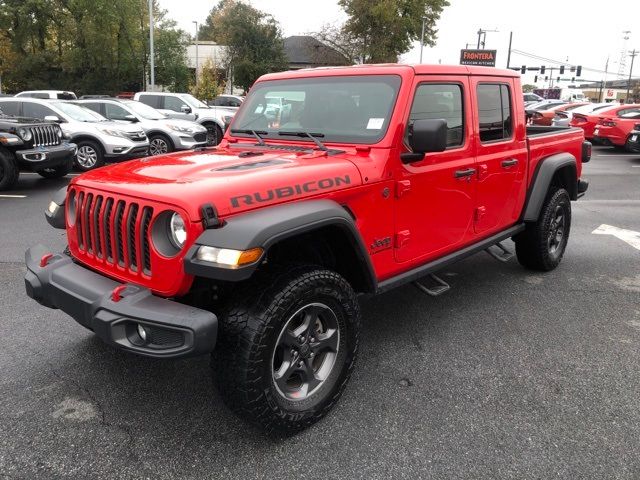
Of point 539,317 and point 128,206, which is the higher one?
point 128,206

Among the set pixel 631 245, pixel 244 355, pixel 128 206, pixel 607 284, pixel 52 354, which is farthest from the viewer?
pixel 631 245

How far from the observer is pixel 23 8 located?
37.5 meters

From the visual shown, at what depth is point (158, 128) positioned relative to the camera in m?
13.5

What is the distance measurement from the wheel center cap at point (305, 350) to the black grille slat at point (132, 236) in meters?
0.91

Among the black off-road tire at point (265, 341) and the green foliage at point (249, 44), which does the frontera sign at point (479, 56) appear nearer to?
the green foliage at point (249, 44)

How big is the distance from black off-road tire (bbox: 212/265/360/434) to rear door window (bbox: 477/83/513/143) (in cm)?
202

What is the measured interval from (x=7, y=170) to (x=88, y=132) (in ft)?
8.13

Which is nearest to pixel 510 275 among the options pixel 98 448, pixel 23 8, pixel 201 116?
pixel 98 448

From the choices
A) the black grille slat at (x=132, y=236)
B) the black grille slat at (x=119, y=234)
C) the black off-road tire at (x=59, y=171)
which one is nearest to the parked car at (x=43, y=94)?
the black off-road tire at (x=59, y=171)

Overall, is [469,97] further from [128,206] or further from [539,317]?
[128,206]

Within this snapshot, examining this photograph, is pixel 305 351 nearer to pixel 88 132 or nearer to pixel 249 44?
pixel 88 132

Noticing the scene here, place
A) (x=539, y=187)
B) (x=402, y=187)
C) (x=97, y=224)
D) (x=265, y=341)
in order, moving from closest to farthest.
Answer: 1. (x=265, y=341)
2. (x=97, y=224)
3. (x=402, y=187)
4. (x=539, y=187)

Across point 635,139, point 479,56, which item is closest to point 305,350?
point 635,139

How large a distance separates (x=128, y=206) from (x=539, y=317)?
10.6ft
